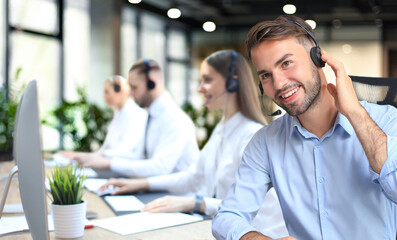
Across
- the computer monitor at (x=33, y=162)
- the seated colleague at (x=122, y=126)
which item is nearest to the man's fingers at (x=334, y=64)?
the computer monitor at (x=33, y=162)

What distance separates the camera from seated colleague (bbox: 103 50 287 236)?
248 cm

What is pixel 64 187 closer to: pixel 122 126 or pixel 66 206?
pixel 66 206

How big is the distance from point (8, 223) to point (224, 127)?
1.18 metres

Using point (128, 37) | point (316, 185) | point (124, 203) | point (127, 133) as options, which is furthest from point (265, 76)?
point (128, 37)

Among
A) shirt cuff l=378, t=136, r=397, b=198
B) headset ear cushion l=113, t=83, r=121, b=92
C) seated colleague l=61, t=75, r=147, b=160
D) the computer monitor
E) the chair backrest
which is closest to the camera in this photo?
the computer monitor

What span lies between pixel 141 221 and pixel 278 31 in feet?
3.17

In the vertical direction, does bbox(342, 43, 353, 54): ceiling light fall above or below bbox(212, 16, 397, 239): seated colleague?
above

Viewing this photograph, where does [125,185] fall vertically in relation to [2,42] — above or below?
below

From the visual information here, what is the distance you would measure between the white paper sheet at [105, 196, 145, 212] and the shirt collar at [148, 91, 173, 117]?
41.5 inches

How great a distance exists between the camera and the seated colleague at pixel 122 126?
4.07m

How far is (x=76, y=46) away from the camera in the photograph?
8062 millimetres

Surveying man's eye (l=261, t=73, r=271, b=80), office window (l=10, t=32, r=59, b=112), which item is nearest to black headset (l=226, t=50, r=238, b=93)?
man's eye (l=261, t=73, r=271, b=80)

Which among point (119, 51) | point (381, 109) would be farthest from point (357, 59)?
point (381, 109)

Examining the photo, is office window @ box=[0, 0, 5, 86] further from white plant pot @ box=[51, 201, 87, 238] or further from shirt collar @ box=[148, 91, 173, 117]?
white plant pot @ box=[51, 201, 87, 238]
